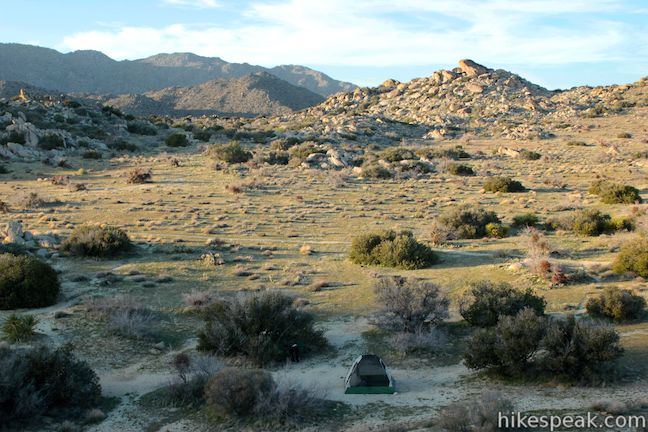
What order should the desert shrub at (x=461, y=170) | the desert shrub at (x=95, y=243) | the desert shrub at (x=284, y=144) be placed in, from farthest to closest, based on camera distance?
1. the desert shrub at (x=284, y=144)
2. the desert shrub at (x=461, y=170)
3. the desert shrub at (x=95, y=243)

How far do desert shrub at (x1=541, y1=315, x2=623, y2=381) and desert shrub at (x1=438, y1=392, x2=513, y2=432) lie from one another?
92.2 inches

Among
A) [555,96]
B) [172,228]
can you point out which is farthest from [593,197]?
[555,96]

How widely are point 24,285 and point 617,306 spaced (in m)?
14.8

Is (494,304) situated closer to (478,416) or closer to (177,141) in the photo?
(478,416)

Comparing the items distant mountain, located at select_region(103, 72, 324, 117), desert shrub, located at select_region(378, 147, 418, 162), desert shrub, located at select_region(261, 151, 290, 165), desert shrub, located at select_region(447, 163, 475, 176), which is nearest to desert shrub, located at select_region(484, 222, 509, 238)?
desert shrub, located at select_region(447, 163, 475, 176)

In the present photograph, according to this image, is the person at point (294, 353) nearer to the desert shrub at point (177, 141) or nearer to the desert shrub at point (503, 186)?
the desert shrub at point (503, 186)

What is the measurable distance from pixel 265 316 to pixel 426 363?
11.9ft

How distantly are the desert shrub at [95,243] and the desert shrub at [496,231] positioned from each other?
14.0 meters

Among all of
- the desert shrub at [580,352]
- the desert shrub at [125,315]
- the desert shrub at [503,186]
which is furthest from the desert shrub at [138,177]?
the desert shrub at [580,352]

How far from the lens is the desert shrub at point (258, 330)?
40.7 ft

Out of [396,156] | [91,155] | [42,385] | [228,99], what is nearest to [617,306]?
[42,385]

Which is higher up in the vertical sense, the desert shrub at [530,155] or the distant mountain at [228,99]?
the distant mountain at [228,99]

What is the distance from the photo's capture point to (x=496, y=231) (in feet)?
77.4

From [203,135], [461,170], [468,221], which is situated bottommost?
[468,221]
